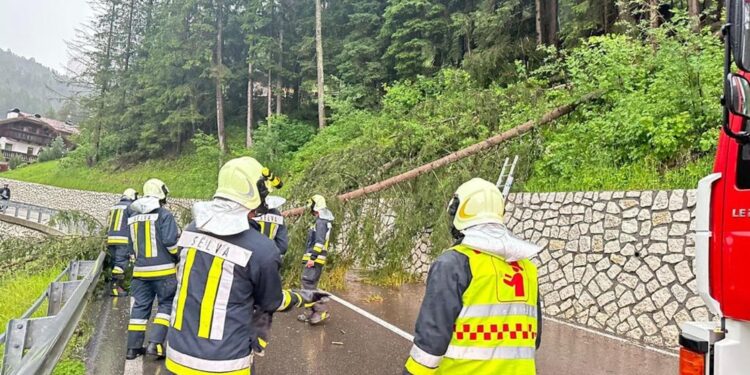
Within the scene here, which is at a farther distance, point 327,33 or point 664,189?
point 327,33

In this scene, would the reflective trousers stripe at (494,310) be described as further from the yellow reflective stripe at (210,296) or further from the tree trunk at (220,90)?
the tree trunk at (220,90)

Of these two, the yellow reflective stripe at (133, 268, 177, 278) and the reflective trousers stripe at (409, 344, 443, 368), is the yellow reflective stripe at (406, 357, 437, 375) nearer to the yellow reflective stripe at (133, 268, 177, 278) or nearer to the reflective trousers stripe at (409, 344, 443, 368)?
the reflective trousers stripe at (409, 344, 443, 368)

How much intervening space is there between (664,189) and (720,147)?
15.6ft

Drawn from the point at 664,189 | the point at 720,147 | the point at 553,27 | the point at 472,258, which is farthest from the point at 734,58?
the point at 553,27

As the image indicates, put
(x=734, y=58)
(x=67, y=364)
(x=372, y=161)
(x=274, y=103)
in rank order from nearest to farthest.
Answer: (x=734, y=58) < (x=67, y=364) < (x=372, y=161) < (x=274, y=103)

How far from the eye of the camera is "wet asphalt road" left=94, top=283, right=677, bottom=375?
5.18 m

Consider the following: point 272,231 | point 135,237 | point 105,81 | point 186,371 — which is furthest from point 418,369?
point 105,81

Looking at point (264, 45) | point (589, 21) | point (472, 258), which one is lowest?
point (472, 258)

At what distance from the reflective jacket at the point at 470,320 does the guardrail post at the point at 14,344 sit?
8.46 feet

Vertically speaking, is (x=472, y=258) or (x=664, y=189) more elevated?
(x=664, y=189)

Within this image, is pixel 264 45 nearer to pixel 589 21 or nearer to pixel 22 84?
pixel 589 21

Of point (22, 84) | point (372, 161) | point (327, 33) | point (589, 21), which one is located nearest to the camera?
point (372, 161)

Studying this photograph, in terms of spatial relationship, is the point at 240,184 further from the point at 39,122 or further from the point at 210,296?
the point at 39,122

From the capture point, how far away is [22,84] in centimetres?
14538
